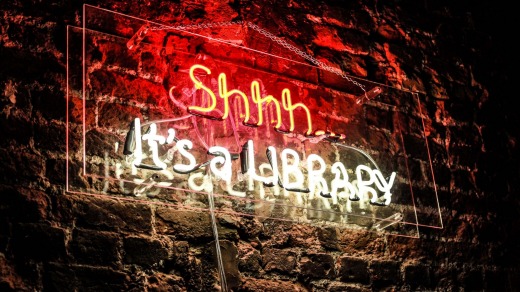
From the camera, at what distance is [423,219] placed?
3385 mm

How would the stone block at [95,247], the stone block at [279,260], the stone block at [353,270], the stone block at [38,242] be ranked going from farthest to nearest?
the stone block at [353,270] < the stone block at [279,260] < the stone block at [95,247] < the stone block at [38,242]

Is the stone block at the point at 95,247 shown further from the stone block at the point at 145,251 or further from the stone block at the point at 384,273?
the stone block at the point at 384,273

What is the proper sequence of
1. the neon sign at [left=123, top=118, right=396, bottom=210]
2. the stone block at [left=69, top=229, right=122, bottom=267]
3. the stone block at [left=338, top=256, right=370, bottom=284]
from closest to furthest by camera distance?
the stone block at [left=69, top=229, right=122, bottom=267] < the neon sign at [left=123, top=118, right=396, bottom=210] < the stone block at [left=338, top=256, right=370, bottom=284]

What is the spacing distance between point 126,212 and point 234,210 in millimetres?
535

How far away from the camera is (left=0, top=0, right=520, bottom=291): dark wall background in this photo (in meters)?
2.47

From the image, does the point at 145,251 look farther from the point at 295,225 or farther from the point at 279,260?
the point at 295,225

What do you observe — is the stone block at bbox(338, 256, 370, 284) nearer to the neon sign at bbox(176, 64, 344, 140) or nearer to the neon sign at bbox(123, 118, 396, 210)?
the neon sign at bbox(123, 118, 396, 210)

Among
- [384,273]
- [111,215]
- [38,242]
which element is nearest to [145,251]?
[111,215]

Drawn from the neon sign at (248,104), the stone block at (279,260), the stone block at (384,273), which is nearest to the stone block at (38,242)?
the neon sign at (248,104)

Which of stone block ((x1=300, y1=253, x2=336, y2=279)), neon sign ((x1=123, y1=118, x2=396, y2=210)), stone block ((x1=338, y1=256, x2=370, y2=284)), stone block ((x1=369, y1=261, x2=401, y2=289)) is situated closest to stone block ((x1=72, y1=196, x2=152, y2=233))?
neon sign ((x1=123, y1=118, x2=396, y2=210))

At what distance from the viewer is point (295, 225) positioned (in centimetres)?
302

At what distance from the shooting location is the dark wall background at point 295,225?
97.3 inches

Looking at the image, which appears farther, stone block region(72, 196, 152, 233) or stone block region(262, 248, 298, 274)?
stone block region(262, 248, 298, 274)

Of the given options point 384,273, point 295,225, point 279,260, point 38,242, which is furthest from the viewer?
point 384,273
